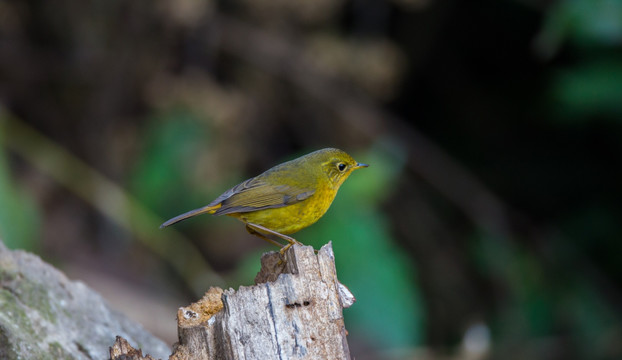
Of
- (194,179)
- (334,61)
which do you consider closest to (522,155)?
(334,61)

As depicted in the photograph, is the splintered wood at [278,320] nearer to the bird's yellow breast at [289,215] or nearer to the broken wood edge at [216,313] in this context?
the broken wood edge at [216,313]

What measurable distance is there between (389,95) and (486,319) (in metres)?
2.41

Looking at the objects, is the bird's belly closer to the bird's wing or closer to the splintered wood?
the bird's wing

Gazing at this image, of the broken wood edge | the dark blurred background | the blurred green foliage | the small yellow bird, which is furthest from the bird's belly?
the dark blurred background

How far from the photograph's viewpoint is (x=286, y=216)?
372 centimetres

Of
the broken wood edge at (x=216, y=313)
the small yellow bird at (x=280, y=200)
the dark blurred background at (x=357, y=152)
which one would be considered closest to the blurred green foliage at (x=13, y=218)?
the dark blurred background at (x=357, y=152)

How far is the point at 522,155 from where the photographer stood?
768 centimetres

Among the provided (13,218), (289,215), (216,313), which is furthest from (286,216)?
(13,218)

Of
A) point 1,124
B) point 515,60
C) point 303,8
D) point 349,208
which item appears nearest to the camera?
point 1,124

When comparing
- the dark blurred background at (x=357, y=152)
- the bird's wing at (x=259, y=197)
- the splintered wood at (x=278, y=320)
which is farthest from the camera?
the dark blurred background at (x=357, y=152)

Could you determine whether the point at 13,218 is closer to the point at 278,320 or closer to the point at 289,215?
the point at 289,215

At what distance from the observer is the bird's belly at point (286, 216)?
3.71 meters

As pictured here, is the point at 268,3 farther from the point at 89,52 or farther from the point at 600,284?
the point at 600,284

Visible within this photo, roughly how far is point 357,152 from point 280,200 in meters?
3.23
